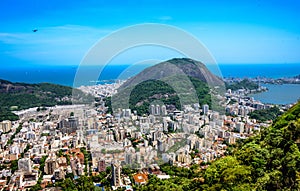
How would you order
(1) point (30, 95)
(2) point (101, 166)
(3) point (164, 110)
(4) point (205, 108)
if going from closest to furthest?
(2) point (101, 166) → (3) point (164, 110) → (4) point (205, 108) → (1) point (30, 95)

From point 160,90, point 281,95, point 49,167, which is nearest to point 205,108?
point 160,90

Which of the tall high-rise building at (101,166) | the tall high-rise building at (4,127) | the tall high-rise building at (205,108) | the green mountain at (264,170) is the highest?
the tall high-rise building at (205,108)

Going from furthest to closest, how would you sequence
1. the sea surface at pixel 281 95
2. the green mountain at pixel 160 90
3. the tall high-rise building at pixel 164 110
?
1. the sea surface at pixel 281 95
2. the tall high-rise building at pixel 164 110
3. the green mountain at pixel 160 90

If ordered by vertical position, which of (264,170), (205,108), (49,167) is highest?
(205,108)

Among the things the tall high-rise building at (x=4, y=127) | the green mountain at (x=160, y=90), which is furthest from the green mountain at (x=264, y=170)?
the tall high-rise building at (x=4, y=127)

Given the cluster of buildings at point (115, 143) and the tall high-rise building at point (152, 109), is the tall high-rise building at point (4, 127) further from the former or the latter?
the tall high-rise building at point (152, 109)

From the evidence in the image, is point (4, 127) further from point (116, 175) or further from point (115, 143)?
point (116, 175)

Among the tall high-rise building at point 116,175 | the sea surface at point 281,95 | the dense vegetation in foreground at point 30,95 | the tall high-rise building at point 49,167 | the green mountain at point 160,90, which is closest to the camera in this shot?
the tall high-rise building at point 116,175

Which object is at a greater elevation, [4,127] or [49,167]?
[4,127]

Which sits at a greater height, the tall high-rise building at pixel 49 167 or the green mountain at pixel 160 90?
the green mountain at pixel 160 90
